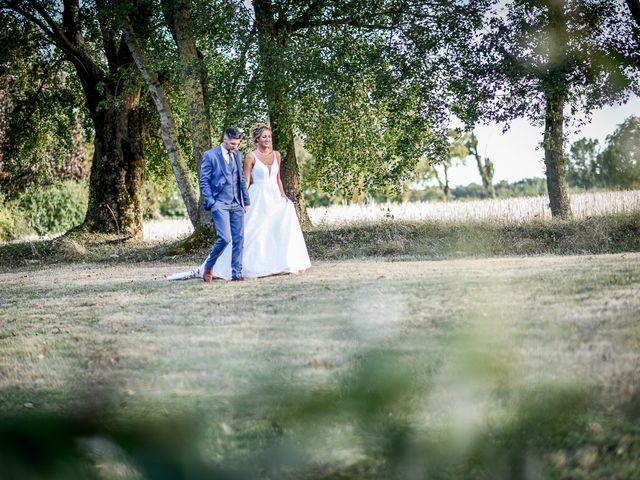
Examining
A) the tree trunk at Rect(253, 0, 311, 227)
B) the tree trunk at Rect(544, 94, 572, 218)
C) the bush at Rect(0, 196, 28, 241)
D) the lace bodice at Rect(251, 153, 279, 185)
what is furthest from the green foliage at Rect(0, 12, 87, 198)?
the tree trunk at Rect(544, 94, 572, 218)

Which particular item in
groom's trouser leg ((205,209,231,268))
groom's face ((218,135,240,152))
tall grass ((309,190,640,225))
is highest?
groom's face ((218,135,240,152))

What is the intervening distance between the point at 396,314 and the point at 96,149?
1571 centimetres

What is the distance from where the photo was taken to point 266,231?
1059 centimetres

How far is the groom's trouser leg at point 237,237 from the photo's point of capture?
9742 mm

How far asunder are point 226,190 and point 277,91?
583cm

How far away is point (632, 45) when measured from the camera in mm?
14133

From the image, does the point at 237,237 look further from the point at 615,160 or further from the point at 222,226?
the point at 615,160

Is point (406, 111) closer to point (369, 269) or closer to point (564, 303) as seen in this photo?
point (369, 269)

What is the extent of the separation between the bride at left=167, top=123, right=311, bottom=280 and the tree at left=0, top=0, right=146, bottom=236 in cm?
971

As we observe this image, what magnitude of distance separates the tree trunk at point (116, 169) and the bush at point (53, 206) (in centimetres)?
1271

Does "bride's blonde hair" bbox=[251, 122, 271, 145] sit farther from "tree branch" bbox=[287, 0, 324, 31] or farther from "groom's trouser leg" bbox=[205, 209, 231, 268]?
"tree branch" bbox=[287, 0, 324, 31]

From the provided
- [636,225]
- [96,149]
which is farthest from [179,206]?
[636,225]

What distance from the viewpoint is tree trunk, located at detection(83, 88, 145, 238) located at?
19.5 meters

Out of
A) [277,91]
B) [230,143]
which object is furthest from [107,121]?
[230,143]
